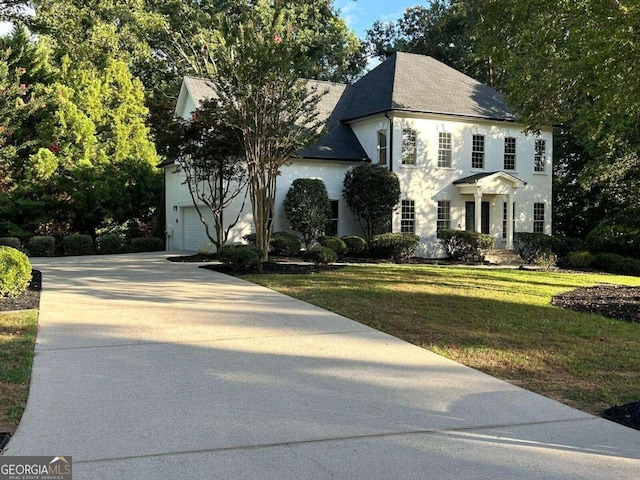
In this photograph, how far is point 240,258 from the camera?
1456cm

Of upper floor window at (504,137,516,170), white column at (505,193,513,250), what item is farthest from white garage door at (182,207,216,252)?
upper floor window at (504,137,516,170)

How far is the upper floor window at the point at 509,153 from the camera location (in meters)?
25.7

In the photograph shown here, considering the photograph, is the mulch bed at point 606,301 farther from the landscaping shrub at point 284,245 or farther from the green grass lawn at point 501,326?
the landscaping shrub at point 284,245

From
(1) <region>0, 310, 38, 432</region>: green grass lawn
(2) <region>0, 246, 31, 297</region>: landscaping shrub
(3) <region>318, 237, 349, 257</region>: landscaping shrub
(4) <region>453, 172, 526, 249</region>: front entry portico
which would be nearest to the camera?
(1) <region>0, 310, 38, 432</region>: green grass lawn

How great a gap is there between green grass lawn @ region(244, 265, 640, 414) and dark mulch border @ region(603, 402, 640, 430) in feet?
0.45

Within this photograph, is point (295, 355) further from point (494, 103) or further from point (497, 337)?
point (494, 103)

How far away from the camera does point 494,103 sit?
26203mm

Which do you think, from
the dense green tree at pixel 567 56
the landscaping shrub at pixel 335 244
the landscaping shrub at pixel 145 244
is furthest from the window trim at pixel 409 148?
the landscaping shrub at pixel 145 244

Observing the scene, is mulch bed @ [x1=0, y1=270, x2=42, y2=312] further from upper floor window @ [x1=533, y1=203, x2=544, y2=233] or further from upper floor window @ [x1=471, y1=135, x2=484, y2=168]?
upper floor window @ [x1=533, y1=203, x2=544, y2=233]

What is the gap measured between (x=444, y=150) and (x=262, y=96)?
35.4 ft

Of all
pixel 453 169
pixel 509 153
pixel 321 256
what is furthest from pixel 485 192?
pixel 321 256

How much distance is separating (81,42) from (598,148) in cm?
2003

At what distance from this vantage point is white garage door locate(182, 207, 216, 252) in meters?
22.9

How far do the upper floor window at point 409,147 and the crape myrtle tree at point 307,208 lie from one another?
4.05 metres
